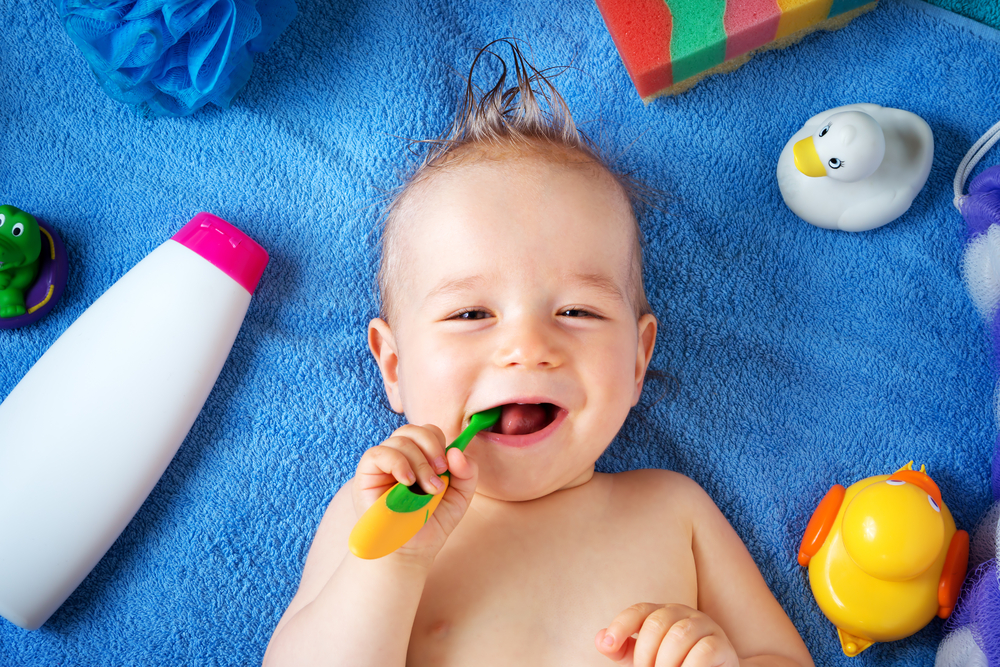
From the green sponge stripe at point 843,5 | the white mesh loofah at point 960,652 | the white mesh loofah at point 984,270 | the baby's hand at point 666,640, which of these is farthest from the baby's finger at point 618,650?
the green sponge stripe at point 843,5

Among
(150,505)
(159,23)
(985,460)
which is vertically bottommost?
(985,460)

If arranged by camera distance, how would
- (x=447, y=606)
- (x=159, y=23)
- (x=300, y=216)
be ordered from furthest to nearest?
(x=300, y=216), (x=159, y=23), (x=447, y=606)

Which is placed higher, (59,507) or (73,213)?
(73,213)

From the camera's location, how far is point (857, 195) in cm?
111

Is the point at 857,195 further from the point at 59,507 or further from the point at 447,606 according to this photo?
the point at 59,507

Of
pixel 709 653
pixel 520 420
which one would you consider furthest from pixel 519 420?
pixel 709 653

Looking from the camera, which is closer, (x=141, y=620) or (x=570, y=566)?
(x=570, y=566)

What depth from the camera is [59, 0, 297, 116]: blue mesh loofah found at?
1052mm

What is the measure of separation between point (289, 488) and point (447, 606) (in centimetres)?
34

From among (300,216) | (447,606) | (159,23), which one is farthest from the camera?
(300,216)

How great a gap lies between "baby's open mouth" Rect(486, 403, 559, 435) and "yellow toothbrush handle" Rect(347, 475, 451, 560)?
18 centimetres

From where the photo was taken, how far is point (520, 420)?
2.92 feet

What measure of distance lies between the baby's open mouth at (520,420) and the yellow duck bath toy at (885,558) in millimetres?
439

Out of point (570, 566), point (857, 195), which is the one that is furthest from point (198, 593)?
point (857, 195)
